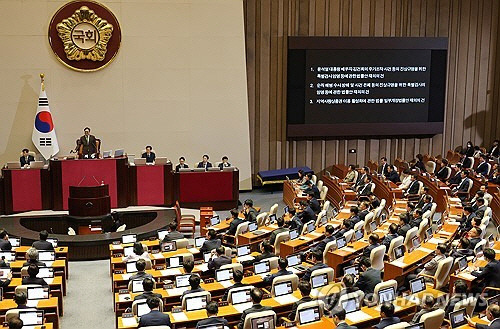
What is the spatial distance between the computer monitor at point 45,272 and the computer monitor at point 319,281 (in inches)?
159

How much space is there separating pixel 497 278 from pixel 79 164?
33.8ft

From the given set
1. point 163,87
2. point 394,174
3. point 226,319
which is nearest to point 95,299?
point 226,319

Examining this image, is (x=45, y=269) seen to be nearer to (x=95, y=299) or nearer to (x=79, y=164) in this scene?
(x=95, y=299)

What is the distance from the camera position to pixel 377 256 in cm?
1020

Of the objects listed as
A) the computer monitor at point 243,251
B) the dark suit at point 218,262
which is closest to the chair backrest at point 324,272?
the dark suit at point 218,262

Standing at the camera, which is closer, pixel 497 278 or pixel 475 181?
pixel 497 278

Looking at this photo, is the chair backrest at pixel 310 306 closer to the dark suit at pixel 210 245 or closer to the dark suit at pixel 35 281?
the dark suit at pixel 210 245

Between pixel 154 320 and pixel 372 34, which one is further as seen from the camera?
pixel 372 34

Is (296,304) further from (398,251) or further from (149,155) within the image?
(149,155)

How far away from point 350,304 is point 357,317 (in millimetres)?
257

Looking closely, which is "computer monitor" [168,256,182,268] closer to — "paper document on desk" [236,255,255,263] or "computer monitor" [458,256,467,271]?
"paper document on desk" [236,255,255,263]

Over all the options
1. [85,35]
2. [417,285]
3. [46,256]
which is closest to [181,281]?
[46,256]

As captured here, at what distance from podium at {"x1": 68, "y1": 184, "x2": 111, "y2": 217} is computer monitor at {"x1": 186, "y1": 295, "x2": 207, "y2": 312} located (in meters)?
7.10

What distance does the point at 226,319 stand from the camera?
7.90 m
